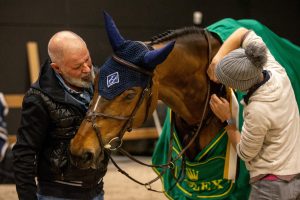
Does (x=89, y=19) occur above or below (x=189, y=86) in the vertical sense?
below

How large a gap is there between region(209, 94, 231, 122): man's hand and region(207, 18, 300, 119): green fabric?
303 millimetres

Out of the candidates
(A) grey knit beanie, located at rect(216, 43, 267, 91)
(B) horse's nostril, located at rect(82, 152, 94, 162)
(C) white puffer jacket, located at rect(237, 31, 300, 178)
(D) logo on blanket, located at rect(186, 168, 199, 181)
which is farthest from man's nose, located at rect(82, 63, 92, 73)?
(D) logo on blanket, located at rect(186, 168, 199, 181)

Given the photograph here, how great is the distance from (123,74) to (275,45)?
35.6 inches

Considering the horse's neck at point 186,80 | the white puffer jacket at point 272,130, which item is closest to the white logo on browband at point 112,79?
the horse's neck at point 186,80

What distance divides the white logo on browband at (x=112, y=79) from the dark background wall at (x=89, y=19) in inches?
134

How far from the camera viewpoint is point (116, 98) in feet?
4.82

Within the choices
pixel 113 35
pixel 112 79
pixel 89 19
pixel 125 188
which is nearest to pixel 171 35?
pixel 113 35

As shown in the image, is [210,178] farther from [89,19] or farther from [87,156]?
[89,19]

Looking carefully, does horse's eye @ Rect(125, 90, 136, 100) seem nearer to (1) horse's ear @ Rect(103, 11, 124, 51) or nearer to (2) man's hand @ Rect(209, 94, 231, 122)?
(1) horse's ear @ Rect(103, 11, 124, 51)

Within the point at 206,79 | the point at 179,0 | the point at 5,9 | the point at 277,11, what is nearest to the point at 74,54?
the point at 206,79

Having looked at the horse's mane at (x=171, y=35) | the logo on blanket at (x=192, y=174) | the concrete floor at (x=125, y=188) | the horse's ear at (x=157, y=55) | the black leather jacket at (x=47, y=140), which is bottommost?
the concrete floor at (x=125, y=188)

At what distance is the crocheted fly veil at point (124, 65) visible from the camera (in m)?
1.46

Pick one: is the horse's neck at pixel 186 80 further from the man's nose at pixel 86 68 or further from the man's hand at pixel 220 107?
the man's nose at pixel 86 68

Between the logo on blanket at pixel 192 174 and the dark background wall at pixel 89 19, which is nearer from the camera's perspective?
the logo on blanket at pixel 192 174
